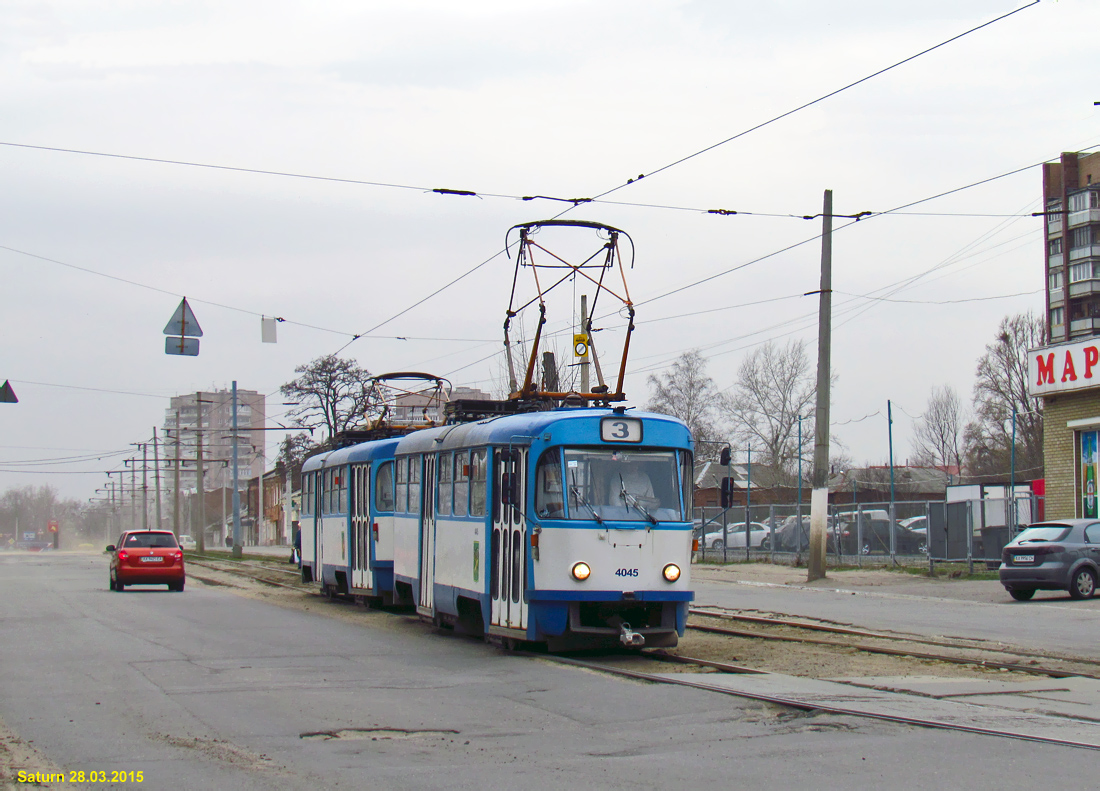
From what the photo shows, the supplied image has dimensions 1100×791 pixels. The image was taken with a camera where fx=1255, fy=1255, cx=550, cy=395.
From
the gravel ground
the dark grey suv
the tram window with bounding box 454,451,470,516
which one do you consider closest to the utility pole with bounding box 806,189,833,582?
the gravel ground

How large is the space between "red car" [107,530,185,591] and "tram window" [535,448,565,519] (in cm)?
1695

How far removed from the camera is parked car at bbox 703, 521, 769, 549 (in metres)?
39.4

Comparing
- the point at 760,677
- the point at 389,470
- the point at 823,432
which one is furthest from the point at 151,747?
the point at 823,432

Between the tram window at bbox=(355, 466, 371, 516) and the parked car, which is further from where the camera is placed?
the parked car

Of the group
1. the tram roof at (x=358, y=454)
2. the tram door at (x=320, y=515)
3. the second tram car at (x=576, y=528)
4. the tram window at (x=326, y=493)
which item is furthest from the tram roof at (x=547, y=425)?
the tram door at (x=320, y=515)

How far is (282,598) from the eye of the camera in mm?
25000

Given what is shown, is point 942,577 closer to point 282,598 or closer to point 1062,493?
point 1062,493

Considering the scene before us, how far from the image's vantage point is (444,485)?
16.5 m

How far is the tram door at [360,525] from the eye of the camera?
69.6ft

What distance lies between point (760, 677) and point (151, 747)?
5453mm

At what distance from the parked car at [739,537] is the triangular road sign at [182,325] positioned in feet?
63.1

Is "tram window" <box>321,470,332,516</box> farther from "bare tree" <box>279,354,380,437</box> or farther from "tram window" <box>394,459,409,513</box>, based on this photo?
"bare tree" <box>279,354,380,437</box>

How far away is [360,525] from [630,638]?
996 cm

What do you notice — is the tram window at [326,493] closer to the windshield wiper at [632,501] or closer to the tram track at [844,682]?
the tram track at [844,682]
